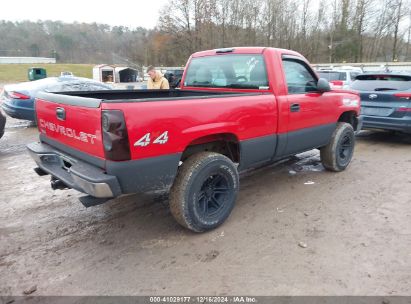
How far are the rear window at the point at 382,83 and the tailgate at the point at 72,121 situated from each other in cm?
676

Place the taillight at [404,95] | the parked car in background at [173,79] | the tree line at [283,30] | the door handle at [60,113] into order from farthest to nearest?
1. the tree line at [283,30]
2. the parked car in background at [173,79]
3. the taillight at [404,95]
4. the door handle at [60,113]

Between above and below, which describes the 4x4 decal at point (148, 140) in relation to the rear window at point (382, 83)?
below

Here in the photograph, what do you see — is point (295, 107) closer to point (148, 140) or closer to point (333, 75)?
point (148, 140)

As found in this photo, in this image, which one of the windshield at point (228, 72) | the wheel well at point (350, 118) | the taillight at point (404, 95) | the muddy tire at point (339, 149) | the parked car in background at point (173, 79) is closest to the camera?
the windshield at point (228, 72)

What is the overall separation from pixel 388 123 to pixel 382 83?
1.00 meters

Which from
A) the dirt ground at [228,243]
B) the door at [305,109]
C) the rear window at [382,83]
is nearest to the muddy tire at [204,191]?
the dirt ground at [228,243]

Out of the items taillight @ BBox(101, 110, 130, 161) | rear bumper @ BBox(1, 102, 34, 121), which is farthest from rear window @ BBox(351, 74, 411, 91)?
rear bumper @ BBox(1, 102, 34, 121)

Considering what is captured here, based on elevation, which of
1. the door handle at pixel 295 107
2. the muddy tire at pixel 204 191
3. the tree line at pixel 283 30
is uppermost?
the tree line at pixel 283 30

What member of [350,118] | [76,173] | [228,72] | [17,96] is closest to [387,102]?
[350,118]

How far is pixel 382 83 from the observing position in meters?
7.58

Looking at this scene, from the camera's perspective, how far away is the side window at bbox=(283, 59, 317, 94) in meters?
4.37

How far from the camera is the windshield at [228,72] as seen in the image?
4211 millimetres

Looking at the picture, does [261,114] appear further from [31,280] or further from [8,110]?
[8,110]

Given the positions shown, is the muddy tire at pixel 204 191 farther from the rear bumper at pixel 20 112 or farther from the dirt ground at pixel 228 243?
the rear bumper at pixel 20 112
